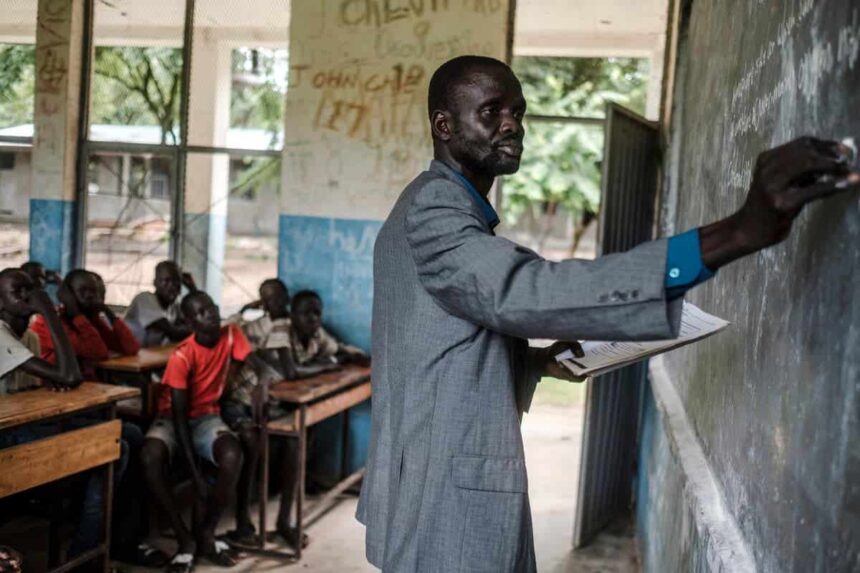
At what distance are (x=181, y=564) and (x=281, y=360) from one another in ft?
3.87

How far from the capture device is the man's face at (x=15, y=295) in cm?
355

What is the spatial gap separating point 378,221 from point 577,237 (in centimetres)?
846

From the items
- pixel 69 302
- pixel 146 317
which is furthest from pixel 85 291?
pixel 146 317

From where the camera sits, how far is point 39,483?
10.4 feet

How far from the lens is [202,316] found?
13.7ft

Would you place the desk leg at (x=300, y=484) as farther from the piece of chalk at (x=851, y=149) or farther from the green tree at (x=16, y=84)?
the green tree at (x=16, y=84)

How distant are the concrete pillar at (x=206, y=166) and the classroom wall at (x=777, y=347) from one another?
406 centimetres

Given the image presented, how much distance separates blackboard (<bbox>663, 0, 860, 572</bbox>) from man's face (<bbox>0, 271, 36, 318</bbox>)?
8.80 feet

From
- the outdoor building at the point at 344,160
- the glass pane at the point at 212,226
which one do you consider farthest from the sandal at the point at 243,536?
the glass pane at the point at 212,226

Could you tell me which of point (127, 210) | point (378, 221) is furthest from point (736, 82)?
point (127, 210)

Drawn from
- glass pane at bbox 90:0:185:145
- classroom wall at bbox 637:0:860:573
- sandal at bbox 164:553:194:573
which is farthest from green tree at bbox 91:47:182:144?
classroom wall at bbox 637:0:860:573

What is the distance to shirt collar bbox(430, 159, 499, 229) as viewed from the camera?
1.44 m

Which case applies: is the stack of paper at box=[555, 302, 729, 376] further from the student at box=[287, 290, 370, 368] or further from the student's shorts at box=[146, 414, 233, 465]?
the student at box=[287, 290, 370, 368]

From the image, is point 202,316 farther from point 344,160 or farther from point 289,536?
point 344,160
